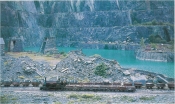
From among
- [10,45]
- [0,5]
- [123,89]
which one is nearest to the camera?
[123,89]

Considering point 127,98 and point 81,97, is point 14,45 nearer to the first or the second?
point 81,97

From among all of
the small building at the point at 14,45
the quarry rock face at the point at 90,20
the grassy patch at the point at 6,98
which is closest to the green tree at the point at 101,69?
the grassy patch at the point at 6,98

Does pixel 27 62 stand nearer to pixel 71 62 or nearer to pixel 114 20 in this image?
pixel 71 62

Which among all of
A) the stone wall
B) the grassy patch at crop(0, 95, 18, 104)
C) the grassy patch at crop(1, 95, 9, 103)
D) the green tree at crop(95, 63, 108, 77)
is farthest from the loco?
the stone wall

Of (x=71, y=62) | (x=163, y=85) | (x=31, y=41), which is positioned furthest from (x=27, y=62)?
(x=31, y=41)

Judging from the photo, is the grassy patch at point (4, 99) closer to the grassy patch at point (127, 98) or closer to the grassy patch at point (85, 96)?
the grassy patch at point (85, 96)
